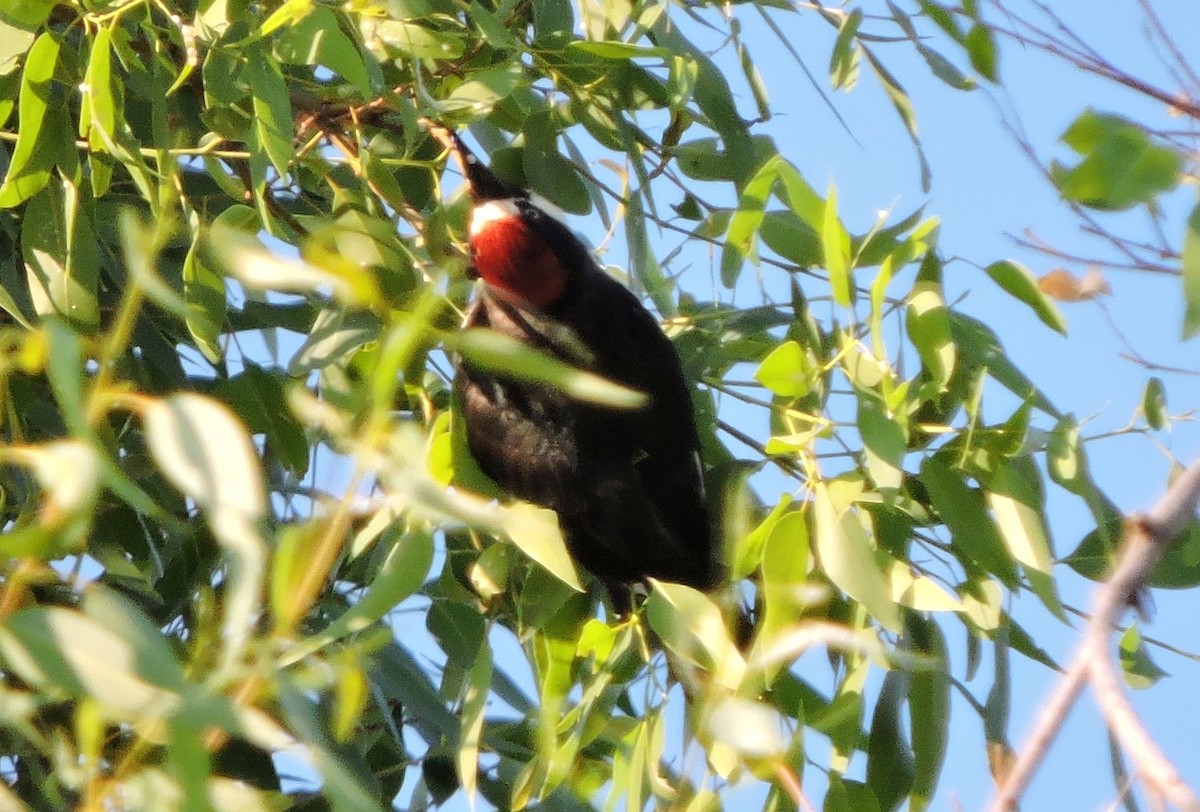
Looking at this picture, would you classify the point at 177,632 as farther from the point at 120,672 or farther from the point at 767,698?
the point at 120,672

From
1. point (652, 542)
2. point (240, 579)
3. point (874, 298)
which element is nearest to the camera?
point (240, 579)

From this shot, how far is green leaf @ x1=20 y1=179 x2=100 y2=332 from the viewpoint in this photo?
2.50 ft

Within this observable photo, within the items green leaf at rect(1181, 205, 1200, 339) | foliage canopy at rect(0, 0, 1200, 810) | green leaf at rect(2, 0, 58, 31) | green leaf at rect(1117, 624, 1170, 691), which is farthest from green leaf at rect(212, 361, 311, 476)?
green leaf at rect(1181, 205, 1200, 339)

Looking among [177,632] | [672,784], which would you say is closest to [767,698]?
[672,784]

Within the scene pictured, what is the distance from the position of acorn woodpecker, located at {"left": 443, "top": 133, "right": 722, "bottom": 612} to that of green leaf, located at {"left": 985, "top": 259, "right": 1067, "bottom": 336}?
0.21m

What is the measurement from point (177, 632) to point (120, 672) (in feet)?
1.80

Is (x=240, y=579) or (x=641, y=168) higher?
(x=240, y=579)

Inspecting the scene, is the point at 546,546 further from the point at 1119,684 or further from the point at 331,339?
the point at 1119,684

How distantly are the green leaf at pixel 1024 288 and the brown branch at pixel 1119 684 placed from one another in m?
0.34

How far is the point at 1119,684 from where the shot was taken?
358 millimetres

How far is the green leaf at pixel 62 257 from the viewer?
2.50 ft

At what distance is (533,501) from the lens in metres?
0.90

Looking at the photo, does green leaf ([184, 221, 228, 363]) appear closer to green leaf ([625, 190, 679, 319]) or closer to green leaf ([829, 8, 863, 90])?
green leaf ([625, 190, 679, 319])

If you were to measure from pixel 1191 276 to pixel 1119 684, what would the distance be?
10 centimetres
